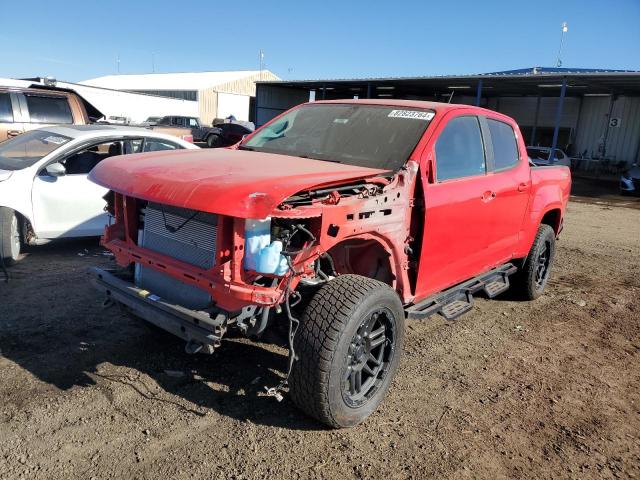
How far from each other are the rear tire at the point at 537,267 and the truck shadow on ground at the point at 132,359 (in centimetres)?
308

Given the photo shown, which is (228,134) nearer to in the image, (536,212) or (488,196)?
(536,212)

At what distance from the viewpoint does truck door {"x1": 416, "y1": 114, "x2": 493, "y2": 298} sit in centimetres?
370

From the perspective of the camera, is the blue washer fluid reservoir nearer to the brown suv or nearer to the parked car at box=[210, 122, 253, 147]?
the brown suv

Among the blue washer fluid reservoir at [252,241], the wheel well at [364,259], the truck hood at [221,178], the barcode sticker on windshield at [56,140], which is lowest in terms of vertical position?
the wheel well at [364,259]

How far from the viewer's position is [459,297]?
14.2ft

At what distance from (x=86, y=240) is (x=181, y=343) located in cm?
356

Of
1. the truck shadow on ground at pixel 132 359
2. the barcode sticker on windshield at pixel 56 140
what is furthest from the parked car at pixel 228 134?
the truck shadow on ground at pixel 132 359

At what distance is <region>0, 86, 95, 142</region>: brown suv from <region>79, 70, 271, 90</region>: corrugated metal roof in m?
43.7

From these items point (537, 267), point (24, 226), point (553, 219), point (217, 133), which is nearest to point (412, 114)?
point (537, 267)

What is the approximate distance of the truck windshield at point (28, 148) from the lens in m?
6.02

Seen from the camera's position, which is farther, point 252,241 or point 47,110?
point 47,110

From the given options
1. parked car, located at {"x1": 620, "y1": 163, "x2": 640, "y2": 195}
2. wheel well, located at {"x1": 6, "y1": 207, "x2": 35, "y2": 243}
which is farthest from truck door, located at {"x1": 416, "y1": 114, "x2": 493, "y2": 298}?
parked car, located at {"x1": 620, "y1": 163, "x2": 640, "y2": 195}

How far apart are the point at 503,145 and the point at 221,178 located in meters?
3.14

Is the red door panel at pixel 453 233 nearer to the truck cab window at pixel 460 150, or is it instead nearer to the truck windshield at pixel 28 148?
the truck cab window at pixel 460 150
